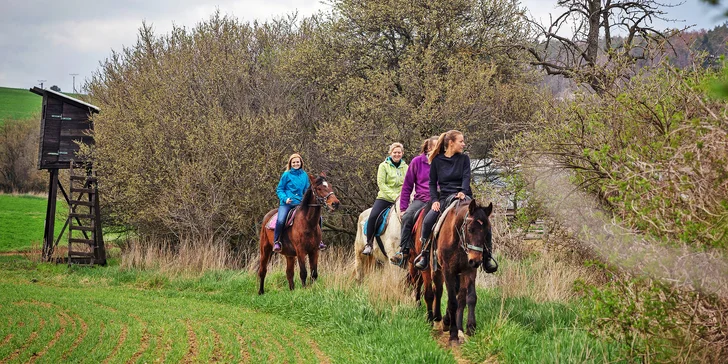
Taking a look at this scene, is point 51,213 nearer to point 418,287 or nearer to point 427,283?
point 418,287

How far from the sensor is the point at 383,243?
11.4m


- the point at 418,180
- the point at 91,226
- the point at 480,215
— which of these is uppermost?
the point at 418,180

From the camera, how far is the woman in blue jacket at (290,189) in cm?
1264

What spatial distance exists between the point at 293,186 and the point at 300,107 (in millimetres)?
8103

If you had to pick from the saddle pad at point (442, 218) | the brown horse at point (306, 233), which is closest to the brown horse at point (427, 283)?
the saddle pad at point (442, 218)

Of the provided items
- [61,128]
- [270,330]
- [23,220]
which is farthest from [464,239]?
[23,220]

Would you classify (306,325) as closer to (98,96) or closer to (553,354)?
(553,354)

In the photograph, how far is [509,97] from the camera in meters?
18.7

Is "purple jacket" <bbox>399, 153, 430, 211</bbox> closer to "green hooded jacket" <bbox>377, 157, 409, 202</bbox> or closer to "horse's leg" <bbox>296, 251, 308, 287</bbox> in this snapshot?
"green hooded jacket" <bbox>377, 157, 409, 202</bbox>

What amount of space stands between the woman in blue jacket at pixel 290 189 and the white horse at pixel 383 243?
0.78 meters

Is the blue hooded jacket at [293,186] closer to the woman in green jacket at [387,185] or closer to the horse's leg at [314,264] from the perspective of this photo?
the horse's leg at [314,264]

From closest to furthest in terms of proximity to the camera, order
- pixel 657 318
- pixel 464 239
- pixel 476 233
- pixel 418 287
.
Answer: pixel 657 318 → pixel 476 233 → pixel 464 239 → pixel 418 287

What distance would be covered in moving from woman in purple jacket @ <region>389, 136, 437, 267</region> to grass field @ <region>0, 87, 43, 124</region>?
255 feet

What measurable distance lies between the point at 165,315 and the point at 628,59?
879 cm
